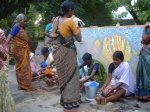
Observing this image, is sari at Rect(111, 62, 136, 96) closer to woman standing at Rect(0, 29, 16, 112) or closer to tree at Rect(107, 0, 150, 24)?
woman standing at Rect(0, 29, 16, 112)

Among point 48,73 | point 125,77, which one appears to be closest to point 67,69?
point 125,77

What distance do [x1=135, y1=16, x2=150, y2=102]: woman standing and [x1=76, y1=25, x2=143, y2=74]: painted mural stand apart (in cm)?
73

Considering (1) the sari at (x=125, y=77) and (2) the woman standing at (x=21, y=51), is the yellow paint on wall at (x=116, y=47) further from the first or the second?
(2) the woman standing at (x=21, y=51)

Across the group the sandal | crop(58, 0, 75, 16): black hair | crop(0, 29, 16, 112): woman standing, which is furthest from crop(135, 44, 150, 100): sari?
crop(0, 29, 16, 112): woman standing

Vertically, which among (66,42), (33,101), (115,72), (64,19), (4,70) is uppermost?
(64,19)

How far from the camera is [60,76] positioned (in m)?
3.68

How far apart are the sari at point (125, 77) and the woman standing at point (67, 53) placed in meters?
1.10

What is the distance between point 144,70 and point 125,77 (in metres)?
0.38

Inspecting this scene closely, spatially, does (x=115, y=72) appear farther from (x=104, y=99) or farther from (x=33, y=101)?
(x=33, y=101)

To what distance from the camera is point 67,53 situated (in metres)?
3.57

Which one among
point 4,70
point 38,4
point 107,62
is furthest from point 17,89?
point 38,4

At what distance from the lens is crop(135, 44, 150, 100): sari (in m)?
4.14

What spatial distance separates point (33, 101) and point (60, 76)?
4.73 feet

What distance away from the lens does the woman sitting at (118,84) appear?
13.8 feet
